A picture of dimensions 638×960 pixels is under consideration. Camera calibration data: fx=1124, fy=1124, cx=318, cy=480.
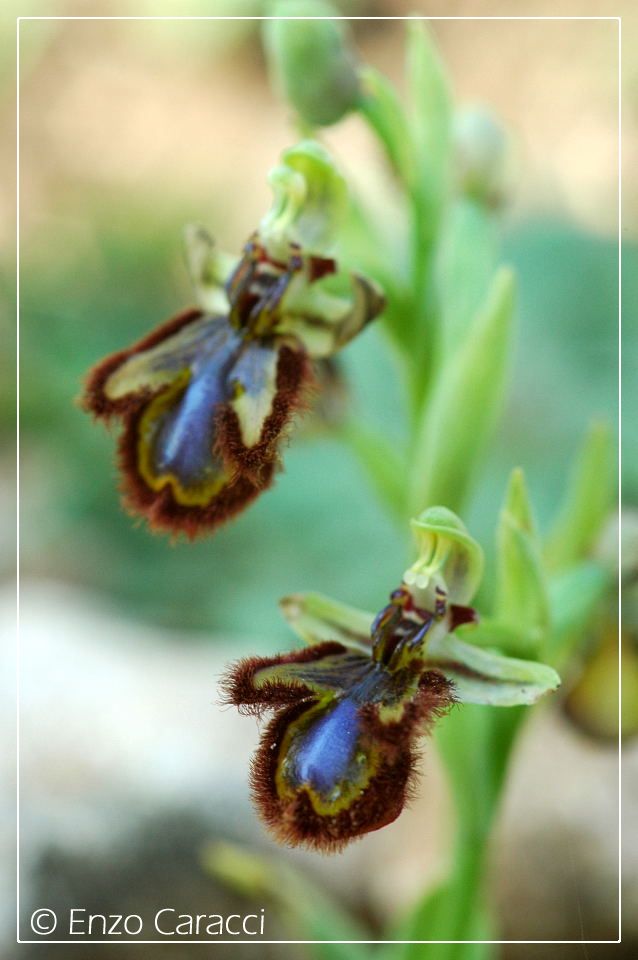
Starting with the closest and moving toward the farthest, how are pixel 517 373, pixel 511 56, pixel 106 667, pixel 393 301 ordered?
pixel 393 301
pixel 106 667
pixel 517 373
pixel 511 56

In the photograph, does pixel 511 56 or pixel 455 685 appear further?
pixel 511 56

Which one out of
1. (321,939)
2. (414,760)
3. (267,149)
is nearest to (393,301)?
(414,760)

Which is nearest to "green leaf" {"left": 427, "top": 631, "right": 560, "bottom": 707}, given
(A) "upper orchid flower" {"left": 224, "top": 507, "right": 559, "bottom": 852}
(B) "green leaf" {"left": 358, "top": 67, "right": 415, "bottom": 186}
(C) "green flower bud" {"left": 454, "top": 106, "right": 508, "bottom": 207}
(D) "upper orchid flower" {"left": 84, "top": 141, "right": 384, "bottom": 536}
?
(A) "upper orchid flower" {"left": 224, "top": 507, "right": 559, "bottom": 852}

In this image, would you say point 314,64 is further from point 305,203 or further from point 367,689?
point 367,689

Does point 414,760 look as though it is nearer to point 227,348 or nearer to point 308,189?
point 227,348

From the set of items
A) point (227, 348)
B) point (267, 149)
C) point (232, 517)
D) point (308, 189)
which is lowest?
point (232, 517)

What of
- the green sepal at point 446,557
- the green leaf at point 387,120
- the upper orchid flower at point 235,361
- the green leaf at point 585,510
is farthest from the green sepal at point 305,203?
the green leaf at point 585,510

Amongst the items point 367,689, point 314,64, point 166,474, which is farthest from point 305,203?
point 367,689
